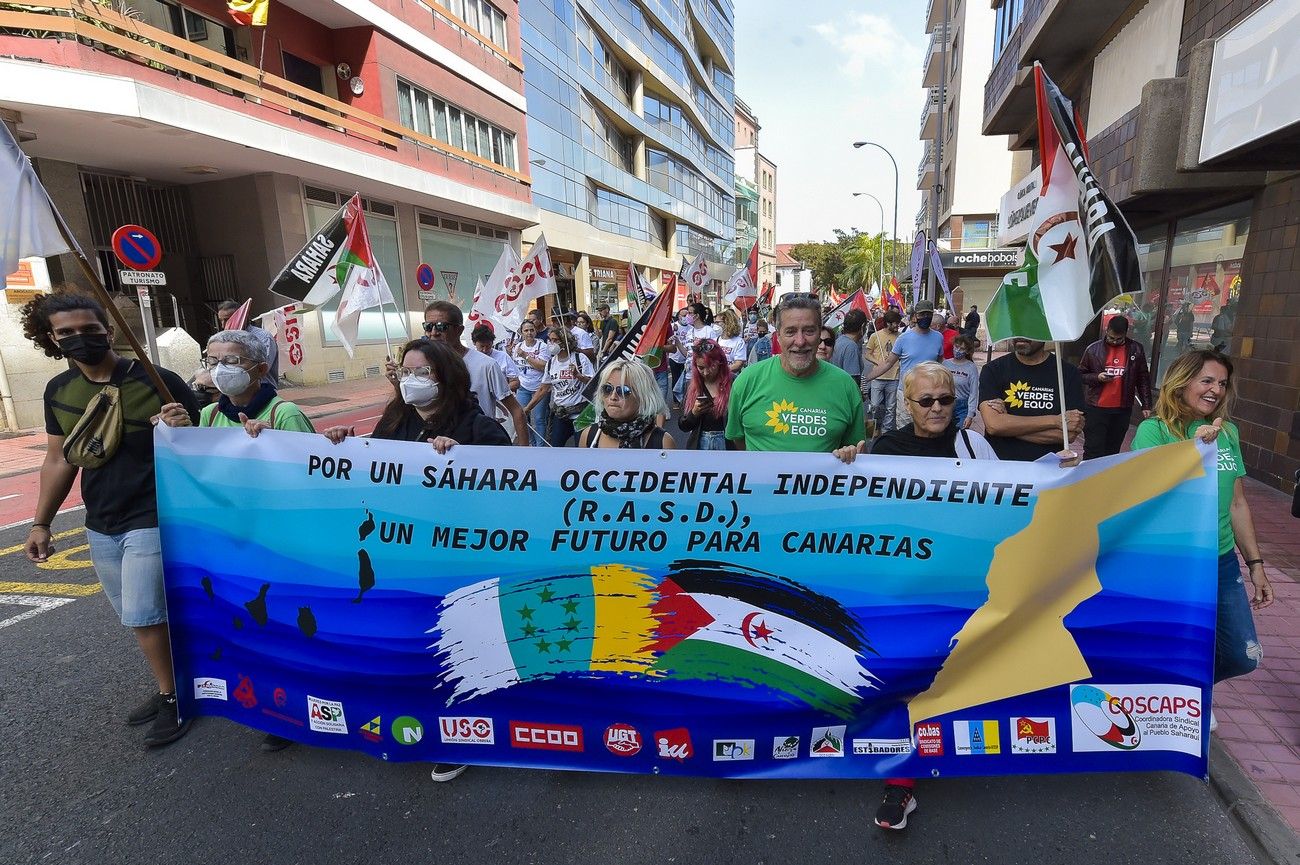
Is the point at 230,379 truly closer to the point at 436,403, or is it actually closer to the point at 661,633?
the point at 436,403

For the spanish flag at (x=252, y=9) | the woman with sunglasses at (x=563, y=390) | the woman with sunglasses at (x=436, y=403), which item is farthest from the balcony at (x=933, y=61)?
the woman with sunglasses at (x=436, y=403)

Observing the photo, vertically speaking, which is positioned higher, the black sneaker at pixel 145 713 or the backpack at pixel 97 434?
the backpack at pixel 97 434

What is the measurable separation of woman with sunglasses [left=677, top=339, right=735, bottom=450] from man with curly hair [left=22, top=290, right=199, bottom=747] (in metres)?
3.29

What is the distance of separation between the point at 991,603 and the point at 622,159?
127 feet

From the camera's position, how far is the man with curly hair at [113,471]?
2.93m

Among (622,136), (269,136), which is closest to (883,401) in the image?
(269,136)

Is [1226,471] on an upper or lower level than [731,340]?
lower

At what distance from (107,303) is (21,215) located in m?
0.52

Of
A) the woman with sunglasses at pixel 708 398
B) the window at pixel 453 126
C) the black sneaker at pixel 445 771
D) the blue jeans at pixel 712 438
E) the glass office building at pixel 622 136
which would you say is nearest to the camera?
the black sneaker at pixel 445 771

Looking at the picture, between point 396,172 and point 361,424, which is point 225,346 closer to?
point 361,424

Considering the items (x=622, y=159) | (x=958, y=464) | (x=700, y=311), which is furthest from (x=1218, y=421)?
(x=622, y=159)

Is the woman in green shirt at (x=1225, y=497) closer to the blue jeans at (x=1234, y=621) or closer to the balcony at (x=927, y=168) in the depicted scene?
the blue jeans at (x=1234, y=621)

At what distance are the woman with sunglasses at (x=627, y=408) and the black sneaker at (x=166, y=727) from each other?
2300 millimetres

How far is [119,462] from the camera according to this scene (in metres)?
2.98
